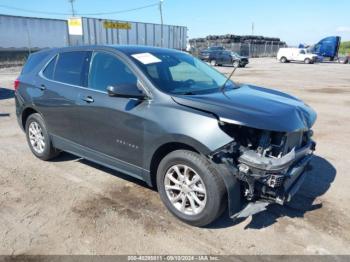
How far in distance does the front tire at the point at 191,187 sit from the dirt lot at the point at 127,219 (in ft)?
0.50

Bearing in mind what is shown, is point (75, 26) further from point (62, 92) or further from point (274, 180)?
point (274, 180)

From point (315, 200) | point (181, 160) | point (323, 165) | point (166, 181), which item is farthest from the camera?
point (323, 165)

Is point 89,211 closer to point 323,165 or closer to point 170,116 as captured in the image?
point 170,116

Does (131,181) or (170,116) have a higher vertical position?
(170,116)

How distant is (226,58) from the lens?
31.3 metres

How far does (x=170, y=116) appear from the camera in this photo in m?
3.28

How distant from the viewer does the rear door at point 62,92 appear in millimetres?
4273

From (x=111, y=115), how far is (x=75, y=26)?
136 feet

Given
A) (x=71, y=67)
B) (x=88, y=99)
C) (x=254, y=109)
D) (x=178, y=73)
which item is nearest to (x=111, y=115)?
(x=88, y=99)

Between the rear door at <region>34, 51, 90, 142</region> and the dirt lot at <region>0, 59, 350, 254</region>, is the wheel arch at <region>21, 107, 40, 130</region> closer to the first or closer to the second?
the rear door at <region>34, 51, 90, 142</region>

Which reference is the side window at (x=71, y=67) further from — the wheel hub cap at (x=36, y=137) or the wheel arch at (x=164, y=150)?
the wheel arch at (x=164, y=150)

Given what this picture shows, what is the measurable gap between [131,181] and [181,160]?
4.54 ft

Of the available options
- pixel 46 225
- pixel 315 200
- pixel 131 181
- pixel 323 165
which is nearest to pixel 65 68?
pixel 131 181

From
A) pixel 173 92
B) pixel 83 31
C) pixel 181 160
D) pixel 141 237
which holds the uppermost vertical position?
pixel 83 31
